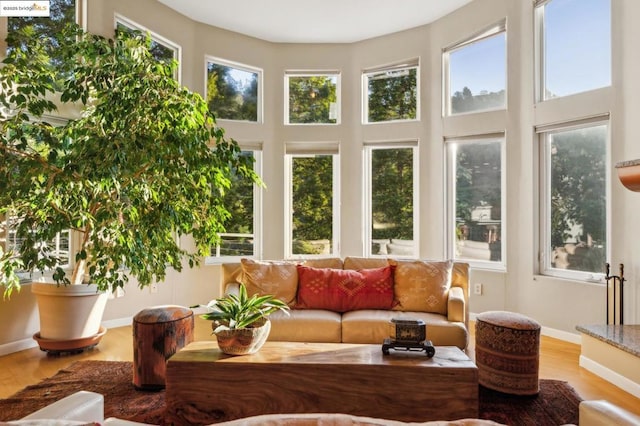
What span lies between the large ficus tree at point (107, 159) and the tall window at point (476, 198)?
2.97 meters

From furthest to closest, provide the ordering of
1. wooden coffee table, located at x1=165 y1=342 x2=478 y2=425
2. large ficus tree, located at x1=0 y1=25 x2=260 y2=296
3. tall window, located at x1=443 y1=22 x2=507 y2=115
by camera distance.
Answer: tall window, located at x1=443 y1=22 x2=507 y2=115, large ficus tree, located at x1=0 y1=25 x2=260 y2=296, wooden coffee table, located at x1=165 y1=342 x2=478 y2=425

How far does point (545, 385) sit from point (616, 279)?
1320mm

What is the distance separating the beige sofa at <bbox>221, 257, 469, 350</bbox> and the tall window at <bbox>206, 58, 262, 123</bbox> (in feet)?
8.21

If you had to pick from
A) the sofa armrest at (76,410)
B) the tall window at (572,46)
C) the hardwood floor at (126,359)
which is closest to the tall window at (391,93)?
the tall window at (572,46)

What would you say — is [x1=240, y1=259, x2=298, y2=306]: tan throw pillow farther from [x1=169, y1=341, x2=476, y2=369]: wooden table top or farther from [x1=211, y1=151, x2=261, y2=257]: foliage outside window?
[x1=211, y1=151, x2=261, y2=257]: foliage outside window

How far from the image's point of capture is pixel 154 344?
2.88 metres

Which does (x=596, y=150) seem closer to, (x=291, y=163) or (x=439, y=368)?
(x=439, y=368)

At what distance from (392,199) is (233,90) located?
255 cm

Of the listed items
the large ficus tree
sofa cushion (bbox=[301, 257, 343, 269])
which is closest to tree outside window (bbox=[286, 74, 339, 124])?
sofa cushion (bbox=[301, 257, 343, 269])

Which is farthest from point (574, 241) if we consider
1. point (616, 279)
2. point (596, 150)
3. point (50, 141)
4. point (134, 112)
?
point (50, 141)

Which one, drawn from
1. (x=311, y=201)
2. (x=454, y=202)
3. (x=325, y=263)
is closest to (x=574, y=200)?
(x=454, y=202)

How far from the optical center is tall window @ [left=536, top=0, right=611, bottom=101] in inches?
151

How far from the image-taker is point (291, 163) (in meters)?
5.73

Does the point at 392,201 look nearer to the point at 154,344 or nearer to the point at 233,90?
the point at 233,90
